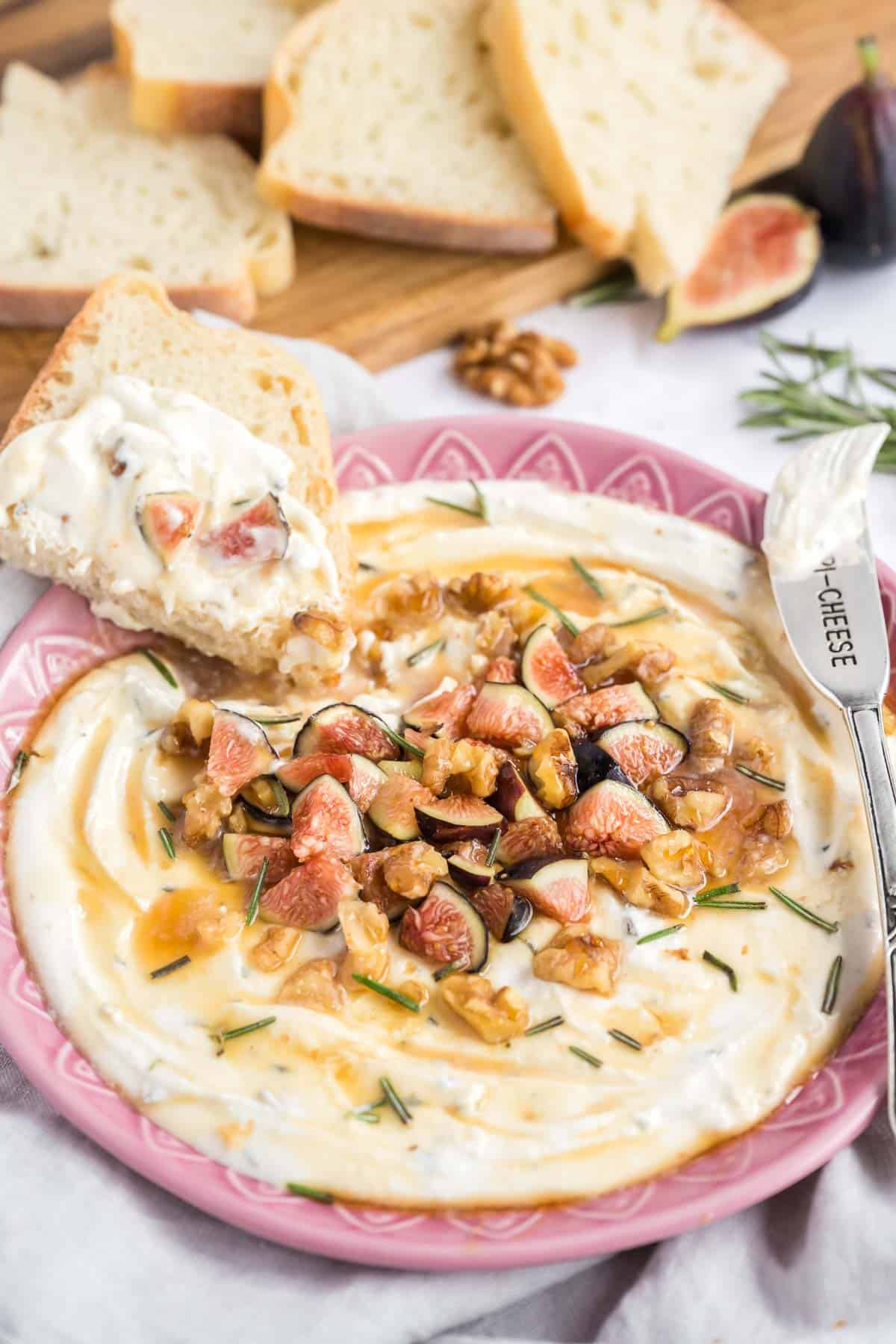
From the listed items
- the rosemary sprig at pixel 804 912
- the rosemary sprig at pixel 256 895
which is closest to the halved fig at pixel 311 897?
the rosemary sprig at pixel 256 895

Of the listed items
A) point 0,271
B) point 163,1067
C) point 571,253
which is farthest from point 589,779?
point 0,271

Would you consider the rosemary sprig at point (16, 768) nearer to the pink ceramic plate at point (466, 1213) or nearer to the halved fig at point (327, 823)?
the pink ceramic plate at point (466, 1213)

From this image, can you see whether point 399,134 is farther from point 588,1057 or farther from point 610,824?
point 588,1057

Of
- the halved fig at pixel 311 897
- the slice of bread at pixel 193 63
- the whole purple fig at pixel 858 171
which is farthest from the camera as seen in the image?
the slice of bread at pixel 193 63

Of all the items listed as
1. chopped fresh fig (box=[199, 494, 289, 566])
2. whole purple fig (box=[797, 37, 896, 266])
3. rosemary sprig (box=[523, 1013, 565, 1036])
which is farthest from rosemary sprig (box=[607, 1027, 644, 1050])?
whole purple fig (box=[797, 37, 896, 266])

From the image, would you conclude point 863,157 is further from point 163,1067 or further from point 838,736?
point 163,1067

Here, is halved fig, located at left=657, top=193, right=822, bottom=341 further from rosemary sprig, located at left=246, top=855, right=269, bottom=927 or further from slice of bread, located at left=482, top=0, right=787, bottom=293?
rosemary sprig, located at left=246, top=855, right=269, bottom=927

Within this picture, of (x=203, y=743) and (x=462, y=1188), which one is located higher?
(x=203, y=743)
